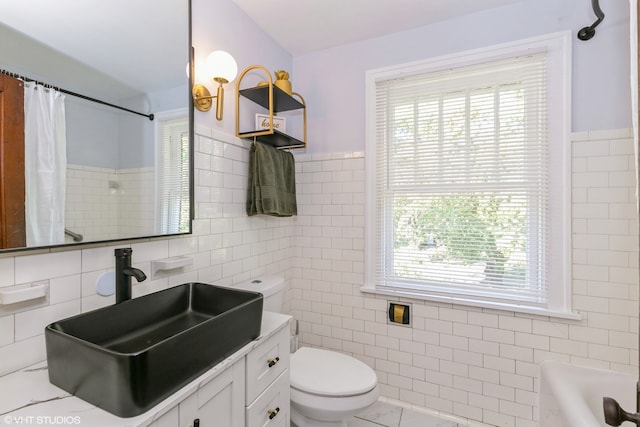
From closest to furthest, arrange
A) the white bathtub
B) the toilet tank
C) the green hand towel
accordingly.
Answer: the white bathtub → the toilet tank → the green hand towel

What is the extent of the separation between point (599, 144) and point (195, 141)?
209 cm

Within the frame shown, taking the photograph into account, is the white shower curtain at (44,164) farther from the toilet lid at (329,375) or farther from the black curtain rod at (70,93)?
the toilet lid at (329,375)

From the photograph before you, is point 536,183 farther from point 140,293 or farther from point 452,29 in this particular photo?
point 140,293

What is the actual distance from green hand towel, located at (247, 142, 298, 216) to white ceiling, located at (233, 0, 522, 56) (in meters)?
0.80

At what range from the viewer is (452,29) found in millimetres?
1869

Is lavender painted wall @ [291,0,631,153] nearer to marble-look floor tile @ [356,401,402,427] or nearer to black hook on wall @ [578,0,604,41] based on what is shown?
black hook on wall @ [578,0,604,41]

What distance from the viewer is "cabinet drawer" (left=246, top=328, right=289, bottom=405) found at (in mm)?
1107

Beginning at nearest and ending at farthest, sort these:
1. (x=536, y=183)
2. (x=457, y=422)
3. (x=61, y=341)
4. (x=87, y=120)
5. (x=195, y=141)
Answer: (x=61, y=341), (x=87, y=120), (x=195, y=141), (x=536, y=183), (x=457, y=422)

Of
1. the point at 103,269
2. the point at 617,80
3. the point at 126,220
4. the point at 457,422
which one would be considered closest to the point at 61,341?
the point at 103,269

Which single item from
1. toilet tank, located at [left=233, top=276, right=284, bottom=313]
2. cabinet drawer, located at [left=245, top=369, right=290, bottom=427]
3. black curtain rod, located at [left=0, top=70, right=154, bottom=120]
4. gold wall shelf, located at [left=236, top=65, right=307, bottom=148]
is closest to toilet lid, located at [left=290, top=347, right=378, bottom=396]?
cabinet drawer, located at [left=245, top=369, right=290, bottom=427]

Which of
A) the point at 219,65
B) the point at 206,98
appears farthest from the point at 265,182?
the point at 219,65

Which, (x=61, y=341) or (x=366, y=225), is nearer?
(x=61, y=341)

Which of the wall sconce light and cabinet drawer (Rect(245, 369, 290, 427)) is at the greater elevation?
the wall sconce light

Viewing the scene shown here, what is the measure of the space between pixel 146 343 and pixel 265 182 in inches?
40.0
